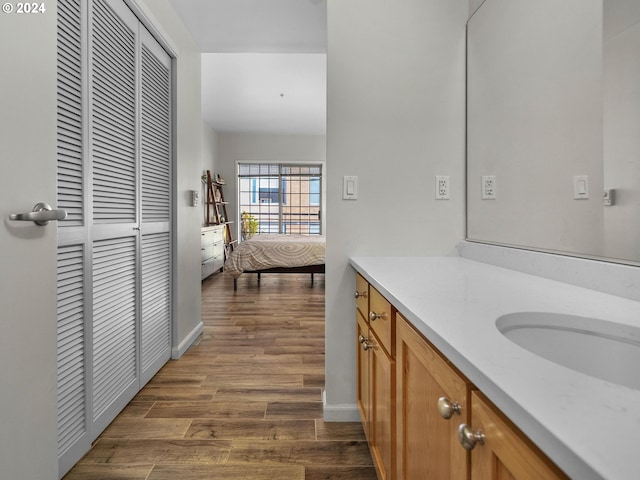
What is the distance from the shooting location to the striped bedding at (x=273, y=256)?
504 centimetres

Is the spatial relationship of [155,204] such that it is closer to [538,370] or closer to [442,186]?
[442,186]

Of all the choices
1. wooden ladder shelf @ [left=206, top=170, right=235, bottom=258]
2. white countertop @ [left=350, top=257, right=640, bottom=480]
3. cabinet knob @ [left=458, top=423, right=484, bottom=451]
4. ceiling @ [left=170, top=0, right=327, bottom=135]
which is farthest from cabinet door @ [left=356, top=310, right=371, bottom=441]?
wooden ladder shelf @ [left=206, top=170, right=235, bottom=258]

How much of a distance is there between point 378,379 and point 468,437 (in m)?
0.74

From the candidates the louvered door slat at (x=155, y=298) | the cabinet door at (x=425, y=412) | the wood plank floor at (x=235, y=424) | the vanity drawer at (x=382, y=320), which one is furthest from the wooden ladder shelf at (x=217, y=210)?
the cabinet door at (x=425, y=412)

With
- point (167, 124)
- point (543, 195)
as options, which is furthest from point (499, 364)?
point (167, 124)

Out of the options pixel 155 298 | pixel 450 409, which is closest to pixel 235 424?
pixel 155 298

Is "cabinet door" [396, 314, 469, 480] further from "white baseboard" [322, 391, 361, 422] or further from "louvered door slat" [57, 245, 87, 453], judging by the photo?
A: "louvered door slat" [57, 245, 87, 453]

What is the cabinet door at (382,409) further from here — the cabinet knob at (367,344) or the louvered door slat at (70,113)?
the louvered door slat at (70,113)

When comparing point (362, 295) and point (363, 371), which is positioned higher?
point (362, 295)

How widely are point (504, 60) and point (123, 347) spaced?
2248 millimetres

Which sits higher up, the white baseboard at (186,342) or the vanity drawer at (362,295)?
the vanity drawer at (362,295)

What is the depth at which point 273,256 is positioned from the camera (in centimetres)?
506

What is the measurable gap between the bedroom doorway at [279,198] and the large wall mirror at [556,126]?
6503mm

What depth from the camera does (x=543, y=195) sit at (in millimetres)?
1321
